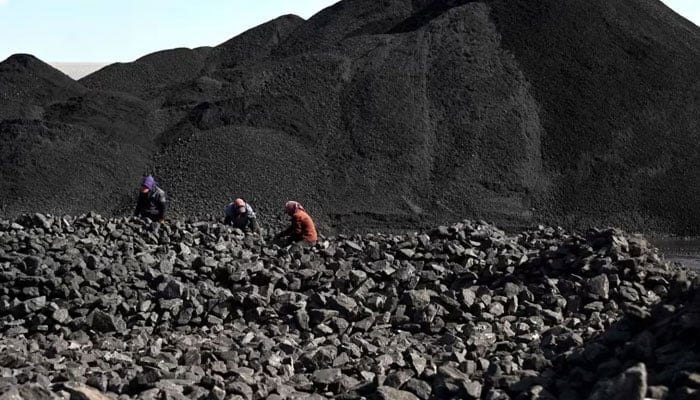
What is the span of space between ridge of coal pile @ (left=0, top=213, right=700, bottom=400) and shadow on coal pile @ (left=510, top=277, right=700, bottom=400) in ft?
0.05

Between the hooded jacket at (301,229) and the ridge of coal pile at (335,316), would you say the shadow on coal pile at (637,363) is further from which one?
the hooded jacket at (301,229)

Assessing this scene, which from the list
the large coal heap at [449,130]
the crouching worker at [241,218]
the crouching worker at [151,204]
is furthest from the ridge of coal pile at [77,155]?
the crouching worker at [241,218]

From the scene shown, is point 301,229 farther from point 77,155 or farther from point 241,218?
point 77,155

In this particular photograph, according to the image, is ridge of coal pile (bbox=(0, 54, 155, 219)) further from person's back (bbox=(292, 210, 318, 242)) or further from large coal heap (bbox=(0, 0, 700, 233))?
person's back (bbox=(292, 210, 318, 242))

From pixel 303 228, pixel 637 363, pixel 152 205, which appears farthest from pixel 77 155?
pixel 637 363

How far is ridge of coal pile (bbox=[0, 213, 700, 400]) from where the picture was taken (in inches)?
278

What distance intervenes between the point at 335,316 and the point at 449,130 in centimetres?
2108

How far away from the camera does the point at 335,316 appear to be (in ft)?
35.0

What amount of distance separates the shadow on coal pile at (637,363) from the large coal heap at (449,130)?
64.0 feet

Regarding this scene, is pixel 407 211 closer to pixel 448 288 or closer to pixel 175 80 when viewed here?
pixel 448 288

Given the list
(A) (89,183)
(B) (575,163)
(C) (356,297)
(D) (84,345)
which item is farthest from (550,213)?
(D) (84,345)

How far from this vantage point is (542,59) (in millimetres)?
33750

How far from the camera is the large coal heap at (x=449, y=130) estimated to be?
2839cm

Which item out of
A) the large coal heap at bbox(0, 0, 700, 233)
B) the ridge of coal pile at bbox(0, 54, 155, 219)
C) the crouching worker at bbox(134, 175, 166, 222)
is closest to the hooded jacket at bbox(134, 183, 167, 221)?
the crouching worker at bbox(134, 175, 166, 222)
